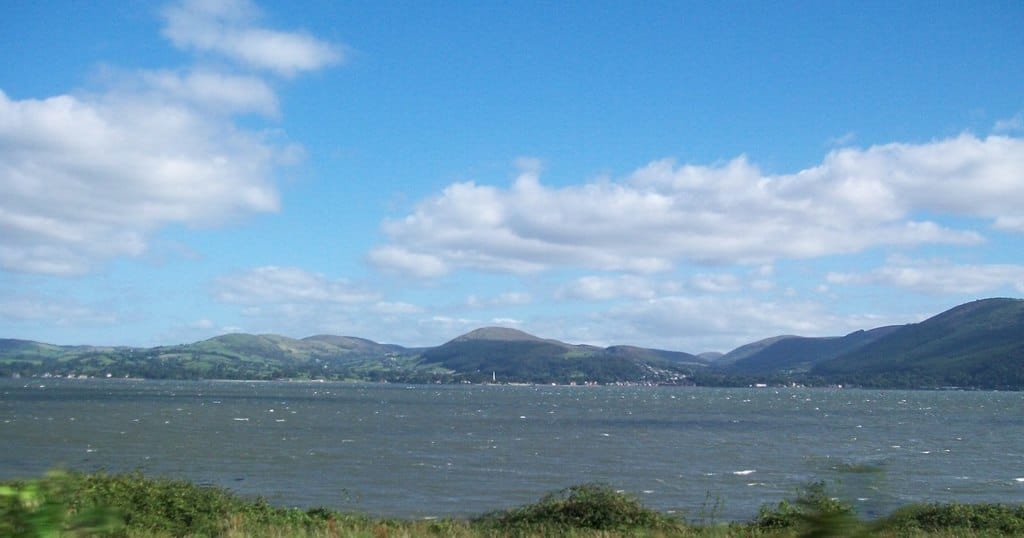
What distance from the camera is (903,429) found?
107 metres

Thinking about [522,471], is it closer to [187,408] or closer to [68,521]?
[68,521]

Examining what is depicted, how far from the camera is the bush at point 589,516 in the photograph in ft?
77.5

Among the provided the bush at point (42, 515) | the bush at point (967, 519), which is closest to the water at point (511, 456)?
the bush at point (967, 519)

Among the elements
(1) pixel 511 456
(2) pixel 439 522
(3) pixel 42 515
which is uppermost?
(3) pixel 42 515

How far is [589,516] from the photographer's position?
24.3 metres

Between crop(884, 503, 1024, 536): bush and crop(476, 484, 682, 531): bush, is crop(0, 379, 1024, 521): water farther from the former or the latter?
crop(476, 484, 682, 531): bush

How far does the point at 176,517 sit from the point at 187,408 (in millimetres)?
121124

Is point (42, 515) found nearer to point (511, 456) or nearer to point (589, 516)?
Answer: point (589, 516)

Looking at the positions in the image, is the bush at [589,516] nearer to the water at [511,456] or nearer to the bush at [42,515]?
Result: the water at [511,456]

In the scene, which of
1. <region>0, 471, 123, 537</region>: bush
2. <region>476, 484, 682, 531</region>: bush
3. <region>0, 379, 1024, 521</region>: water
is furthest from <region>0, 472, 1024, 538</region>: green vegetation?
<region>0, 471, 123, 537</region>: bush

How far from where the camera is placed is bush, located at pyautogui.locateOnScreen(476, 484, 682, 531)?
2361cm

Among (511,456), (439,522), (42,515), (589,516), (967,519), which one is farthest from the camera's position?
(511,456)

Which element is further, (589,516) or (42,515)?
(589,516)

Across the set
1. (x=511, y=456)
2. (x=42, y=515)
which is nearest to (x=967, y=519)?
(x=42, y=515)
